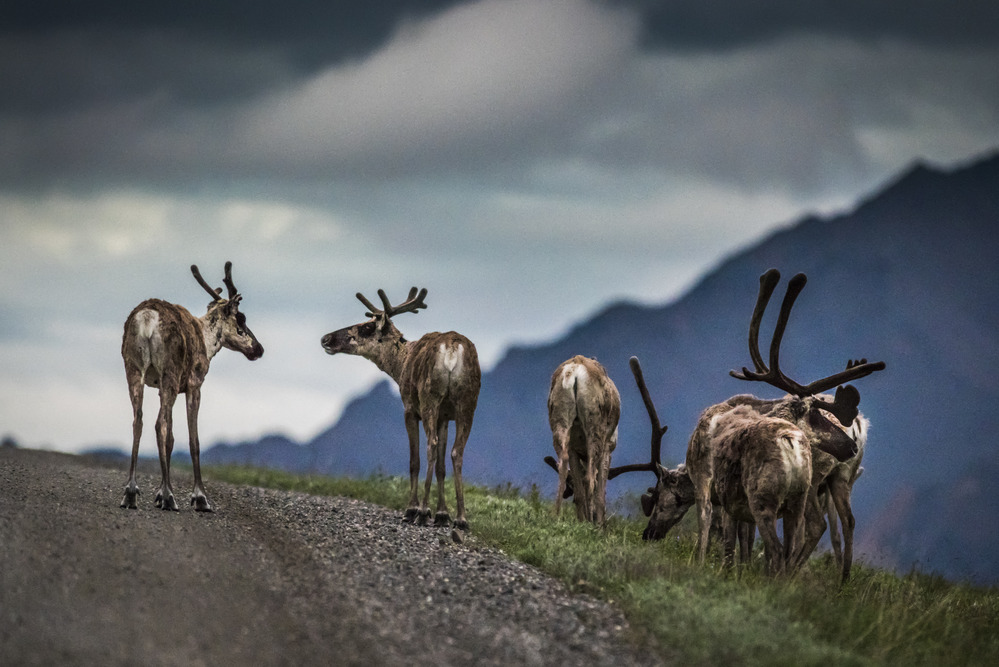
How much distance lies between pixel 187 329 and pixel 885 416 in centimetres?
3201

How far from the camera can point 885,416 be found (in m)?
39.4

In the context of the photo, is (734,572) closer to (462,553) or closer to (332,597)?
(462,553)

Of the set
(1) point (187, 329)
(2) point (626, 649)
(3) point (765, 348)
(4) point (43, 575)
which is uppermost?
(3) point (765, 348)

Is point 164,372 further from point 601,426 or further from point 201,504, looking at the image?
point 601,426

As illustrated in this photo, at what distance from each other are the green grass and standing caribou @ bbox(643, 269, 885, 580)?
0.68 m

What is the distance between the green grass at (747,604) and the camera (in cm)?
892

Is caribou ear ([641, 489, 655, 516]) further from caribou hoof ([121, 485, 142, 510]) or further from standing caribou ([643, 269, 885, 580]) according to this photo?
caribou hoof ([121, 485, 142, 510])

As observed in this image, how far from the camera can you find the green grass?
8.92 meters

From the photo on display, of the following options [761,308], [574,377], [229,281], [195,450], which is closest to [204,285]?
[229,281]

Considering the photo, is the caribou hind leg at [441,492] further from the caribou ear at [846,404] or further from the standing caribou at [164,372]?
the caribou ear at [846,404]

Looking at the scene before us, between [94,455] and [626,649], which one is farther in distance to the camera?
[94,455]

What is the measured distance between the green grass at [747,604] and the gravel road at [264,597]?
0.36m

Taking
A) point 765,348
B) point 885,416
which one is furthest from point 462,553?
point 885,416

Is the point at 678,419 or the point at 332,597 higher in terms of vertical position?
the point at 678,419
